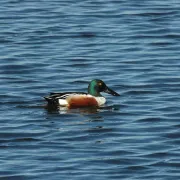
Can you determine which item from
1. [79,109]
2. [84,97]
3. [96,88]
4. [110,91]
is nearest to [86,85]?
[96,88]

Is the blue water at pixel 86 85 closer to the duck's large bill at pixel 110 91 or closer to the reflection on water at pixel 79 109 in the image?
the reflection on water at pixel 79 109

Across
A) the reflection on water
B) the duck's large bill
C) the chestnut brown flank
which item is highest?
the duck's large bill

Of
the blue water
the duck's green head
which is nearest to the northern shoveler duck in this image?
the duck's green head

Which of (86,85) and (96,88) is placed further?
(86,85)

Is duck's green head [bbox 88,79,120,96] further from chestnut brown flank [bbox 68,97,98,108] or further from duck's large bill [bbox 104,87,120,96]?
chestnut brown flank [bbox 68,97,98,108]

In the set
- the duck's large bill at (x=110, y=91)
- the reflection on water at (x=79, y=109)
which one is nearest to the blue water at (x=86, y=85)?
the reflection on water at (x=79, y=109)

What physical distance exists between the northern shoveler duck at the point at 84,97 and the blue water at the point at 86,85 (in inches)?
7.5

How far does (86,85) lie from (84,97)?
1.44 meters

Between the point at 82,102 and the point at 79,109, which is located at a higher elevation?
the point at 82,102

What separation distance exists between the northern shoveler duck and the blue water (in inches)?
7.5

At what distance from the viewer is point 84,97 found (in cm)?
2186

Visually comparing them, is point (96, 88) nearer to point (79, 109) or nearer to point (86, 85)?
Answer: point (79, 109)

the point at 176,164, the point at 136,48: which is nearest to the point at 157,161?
the point at 176,164

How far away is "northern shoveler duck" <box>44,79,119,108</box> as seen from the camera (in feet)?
70.9
